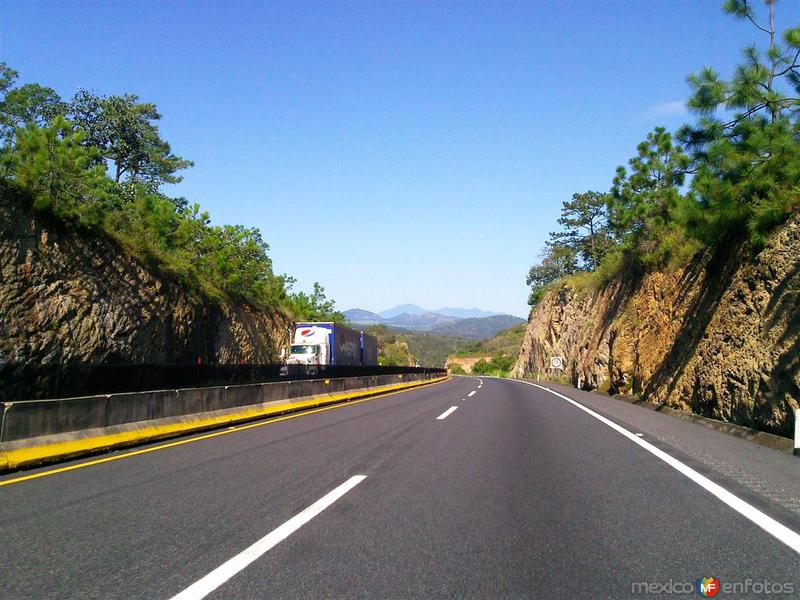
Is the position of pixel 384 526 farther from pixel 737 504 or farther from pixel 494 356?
pixel 494 356

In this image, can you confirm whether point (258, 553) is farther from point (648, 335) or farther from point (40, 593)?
point (648, 335)

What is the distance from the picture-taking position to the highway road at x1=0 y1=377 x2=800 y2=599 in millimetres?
4492

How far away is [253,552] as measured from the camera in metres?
5.06

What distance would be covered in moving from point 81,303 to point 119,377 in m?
10.7

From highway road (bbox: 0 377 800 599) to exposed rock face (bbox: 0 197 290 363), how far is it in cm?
1466

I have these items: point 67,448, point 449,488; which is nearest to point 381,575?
point 449,488

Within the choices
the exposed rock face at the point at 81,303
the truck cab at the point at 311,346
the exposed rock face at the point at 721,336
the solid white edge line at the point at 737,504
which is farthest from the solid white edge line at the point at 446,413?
the truck cab at the point at 311,346

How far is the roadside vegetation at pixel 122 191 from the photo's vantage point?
2389 centimetres

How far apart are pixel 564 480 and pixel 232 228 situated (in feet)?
145

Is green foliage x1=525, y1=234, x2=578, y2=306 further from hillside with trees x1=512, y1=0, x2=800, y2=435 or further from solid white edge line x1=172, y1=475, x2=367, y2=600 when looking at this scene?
solid white edge line x1=172, y1=475, x2=367, y2=600

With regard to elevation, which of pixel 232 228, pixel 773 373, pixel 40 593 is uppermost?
pixel 232 228

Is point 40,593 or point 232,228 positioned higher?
point 232,228

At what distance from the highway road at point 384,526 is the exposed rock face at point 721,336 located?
433 centimetres

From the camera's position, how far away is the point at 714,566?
481 cm
